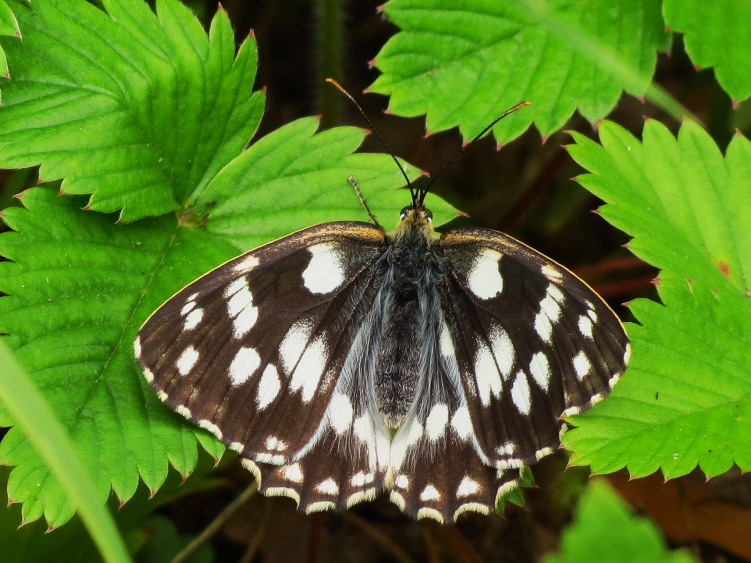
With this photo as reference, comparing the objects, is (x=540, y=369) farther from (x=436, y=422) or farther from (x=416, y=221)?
(x=416, y=221)

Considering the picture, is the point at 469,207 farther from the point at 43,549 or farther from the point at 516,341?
the point at 43,549

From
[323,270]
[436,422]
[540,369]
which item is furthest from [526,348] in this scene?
[323,270]

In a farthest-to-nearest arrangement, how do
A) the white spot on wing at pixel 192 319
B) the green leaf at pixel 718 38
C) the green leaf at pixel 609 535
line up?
the green leaf at pixel 718 38 → the white spot on wing at pixel 192 319 → the green leaf at pixel 609 535

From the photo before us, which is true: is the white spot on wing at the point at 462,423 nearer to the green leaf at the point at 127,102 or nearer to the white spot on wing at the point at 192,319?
the white spot on wing at the point at 192,319

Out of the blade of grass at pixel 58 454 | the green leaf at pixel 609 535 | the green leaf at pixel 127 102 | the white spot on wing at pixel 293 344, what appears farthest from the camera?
the green leaf at pixel 127 102

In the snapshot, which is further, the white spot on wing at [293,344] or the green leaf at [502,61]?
the green leaf at [502,61]

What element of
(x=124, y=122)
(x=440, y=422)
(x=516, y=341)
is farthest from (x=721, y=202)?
(x=124, y=122)

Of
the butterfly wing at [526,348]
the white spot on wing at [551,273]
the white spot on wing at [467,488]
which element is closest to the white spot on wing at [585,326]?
the butterfly wing at [526,348]
